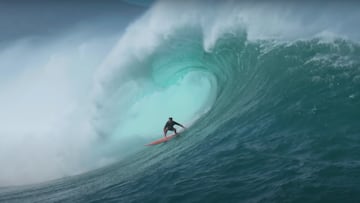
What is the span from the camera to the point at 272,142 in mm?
7980

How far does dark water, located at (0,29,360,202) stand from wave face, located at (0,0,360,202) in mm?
24

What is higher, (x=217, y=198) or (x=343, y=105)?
(x=343, y=105)

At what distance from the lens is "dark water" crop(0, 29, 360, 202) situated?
561 cm

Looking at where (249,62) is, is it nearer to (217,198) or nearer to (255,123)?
(255,123)

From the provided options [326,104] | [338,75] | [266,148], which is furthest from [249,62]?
[266,148]

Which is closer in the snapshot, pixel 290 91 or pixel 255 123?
pixel 255 123

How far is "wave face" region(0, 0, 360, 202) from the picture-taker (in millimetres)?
5637

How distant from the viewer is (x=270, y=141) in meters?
8.12

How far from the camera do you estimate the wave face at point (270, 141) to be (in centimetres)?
564

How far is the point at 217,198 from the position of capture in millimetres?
5762

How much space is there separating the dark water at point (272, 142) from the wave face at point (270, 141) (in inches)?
0.9

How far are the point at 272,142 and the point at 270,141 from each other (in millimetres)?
145

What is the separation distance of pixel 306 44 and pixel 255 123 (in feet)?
17.2

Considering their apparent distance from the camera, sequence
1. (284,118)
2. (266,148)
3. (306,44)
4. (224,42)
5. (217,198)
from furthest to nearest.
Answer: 1. (224,42)
2. (306,44)
3. (284,118)
4. (266,148)
5. (217,198)
